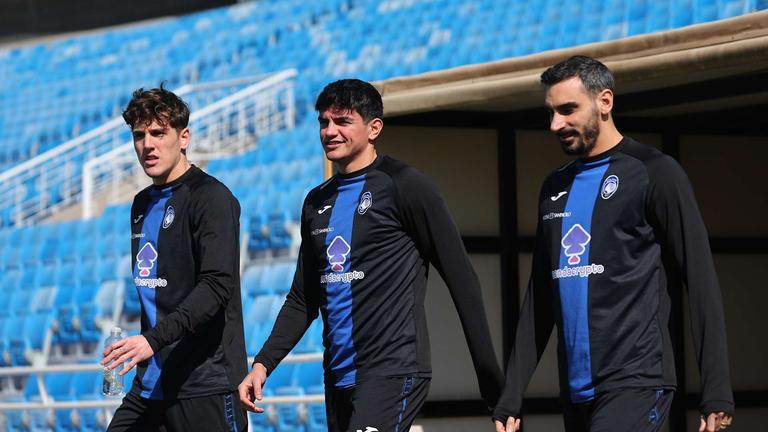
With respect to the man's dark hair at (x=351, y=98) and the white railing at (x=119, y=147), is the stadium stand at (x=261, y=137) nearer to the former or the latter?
the white railing at (x=119, y=147)

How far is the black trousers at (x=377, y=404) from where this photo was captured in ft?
14.5

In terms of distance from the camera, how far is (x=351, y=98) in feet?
15.1

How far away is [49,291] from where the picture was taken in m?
13.6

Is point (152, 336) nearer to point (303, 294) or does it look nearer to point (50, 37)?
point (303, 294)

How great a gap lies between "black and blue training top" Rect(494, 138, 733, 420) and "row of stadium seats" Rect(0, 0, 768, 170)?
306 inches

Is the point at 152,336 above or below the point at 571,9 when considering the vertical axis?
below

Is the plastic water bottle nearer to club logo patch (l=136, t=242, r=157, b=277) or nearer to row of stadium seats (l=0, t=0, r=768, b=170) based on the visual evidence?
club logo patch (l=136, t=242, r=157, b=277)

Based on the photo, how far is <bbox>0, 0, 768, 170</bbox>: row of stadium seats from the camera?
1451 centimetres

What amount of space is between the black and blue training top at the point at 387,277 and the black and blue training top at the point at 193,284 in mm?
218

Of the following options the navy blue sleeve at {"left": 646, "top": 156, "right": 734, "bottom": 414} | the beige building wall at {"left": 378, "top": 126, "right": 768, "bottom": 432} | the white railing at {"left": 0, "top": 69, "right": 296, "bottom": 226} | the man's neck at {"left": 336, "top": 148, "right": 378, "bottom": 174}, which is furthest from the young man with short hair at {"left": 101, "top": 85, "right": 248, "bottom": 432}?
the white railing at {"left": 0, "top": 69, "right": 296, "bottom": 226}

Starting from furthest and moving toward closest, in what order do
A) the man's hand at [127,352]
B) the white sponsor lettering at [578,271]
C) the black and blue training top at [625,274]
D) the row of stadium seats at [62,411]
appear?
the row of stadium seats at [62,411], the man's hand at [127,352], the white sponsor lettering at [578,271], the black and blue training top at [625,274]

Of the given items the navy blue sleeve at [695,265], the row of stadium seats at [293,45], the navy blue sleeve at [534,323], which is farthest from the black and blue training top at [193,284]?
the row of stadium seats at [293,45]

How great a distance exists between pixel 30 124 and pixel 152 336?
1704 centimetres

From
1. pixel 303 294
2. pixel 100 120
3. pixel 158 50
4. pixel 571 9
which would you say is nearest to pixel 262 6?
pixel 158 50
